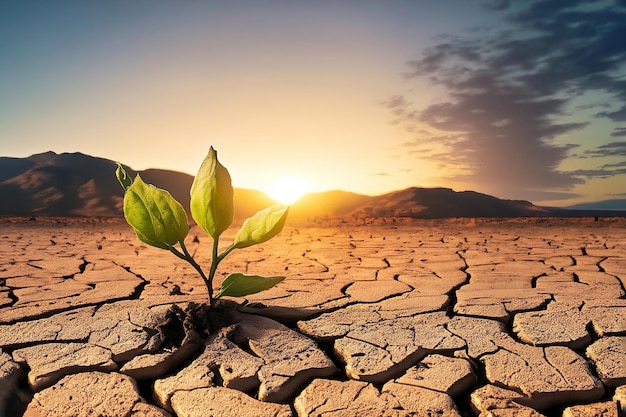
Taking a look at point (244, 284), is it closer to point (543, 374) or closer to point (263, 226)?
point (263, 226)

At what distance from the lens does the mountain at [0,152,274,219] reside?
1434 centimetres

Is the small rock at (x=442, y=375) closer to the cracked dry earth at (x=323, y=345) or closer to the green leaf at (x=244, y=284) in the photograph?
the cracked dry earth at (x=323, y=345)

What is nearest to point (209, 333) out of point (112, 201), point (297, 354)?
point (297, 354)

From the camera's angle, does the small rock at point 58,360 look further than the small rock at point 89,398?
Yes

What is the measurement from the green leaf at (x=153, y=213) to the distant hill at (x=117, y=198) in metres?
7.07

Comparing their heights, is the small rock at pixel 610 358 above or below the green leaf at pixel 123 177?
→ below

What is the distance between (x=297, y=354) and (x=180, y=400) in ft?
1.44

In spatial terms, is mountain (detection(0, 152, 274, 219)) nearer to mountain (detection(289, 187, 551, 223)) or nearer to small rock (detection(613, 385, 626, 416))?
mountain (detection(289, 187, 551, 223))

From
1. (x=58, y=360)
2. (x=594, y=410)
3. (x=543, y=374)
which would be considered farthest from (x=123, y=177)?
(x=594, y=410)

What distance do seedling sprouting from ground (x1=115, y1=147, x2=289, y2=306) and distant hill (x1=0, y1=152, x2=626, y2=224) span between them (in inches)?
277

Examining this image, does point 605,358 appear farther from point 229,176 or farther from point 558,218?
point 558,218

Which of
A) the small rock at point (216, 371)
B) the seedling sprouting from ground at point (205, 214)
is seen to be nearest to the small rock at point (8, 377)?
the small rock at point (216, 371)

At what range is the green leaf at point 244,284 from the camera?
6.36ft

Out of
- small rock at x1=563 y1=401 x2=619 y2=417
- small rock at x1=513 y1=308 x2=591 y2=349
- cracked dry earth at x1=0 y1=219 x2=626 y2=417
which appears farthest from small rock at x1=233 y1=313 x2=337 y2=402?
small rock at x1=513 y1=308 x2=591 y2=349
